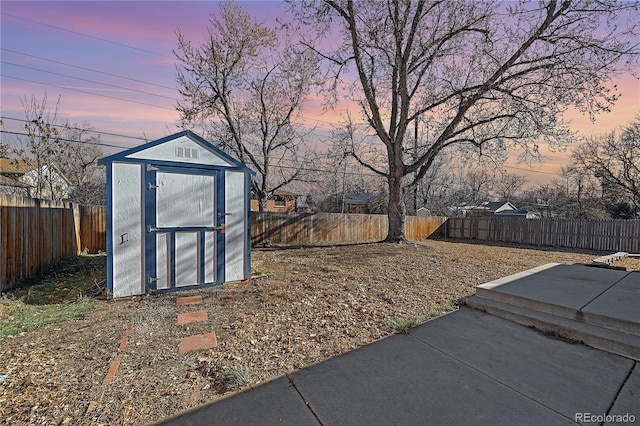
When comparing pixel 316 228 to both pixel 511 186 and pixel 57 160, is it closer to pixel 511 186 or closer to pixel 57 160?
pixel 57 160

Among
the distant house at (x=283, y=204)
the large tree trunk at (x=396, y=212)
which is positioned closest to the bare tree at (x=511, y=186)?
the distant house at (x=283, y=204)

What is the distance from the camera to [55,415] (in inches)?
74.7

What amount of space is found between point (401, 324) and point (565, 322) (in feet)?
5.71

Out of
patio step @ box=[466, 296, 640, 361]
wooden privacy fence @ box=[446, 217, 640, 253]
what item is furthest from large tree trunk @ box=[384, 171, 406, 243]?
wooden privacy fence @ box=[446, 217, 640, 253]

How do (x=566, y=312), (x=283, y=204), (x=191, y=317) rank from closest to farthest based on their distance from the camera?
1. (x=566, y=312)
2. (x=191, y=317)
3. (x=283, y=204)

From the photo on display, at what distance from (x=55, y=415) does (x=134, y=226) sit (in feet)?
9.57

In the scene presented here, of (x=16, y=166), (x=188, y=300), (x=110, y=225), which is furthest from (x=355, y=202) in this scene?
(x=110, y=225)

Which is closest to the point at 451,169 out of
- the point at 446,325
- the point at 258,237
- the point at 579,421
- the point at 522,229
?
the point at 522,229

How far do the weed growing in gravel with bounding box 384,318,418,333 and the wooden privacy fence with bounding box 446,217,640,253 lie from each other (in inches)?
591

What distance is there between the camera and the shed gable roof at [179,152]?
4383 mm

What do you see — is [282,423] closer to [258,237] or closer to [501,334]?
[501,334]

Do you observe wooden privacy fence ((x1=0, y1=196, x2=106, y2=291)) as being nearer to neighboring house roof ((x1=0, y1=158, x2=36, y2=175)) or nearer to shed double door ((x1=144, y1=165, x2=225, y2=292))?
shed double door ((x1=144, y1=165, x2=225, y2=292))

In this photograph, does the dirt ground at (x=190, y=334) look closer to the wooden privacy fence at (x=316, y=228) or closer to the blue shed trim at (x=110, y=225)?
the blue shed trim at (x=110, y=225)

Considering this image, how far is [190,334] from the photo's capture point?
124 inches
